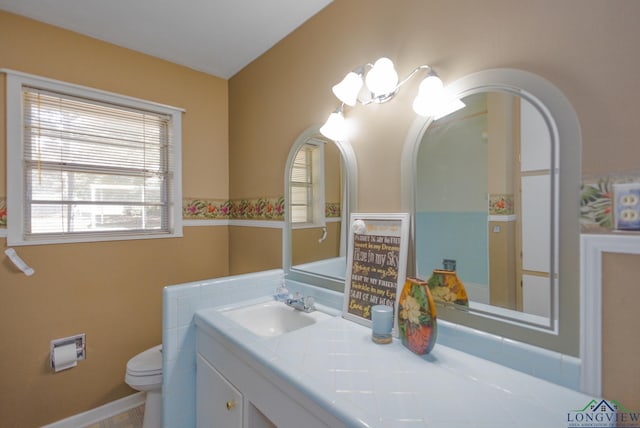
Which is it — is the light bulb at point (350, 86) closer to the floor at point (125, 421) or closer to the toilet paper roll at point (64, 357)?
the toilet paper roll at point (64, 357)

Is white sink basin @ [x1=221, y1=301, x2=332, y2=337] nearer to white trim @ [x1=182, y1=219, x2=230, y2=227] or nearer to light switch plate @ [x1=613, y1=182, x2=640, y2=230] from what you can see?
white trim @ [x1=182, y1=219, x2=230, y2=227]

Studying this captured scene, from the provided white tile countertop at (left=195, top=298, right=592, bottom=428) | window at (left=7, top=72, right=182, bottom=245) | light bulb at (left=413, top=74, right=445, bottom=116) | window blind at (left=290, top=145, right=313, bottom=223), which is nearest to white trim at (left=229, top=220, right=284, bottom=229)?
window blind at (left=290, top=145, right=313, bottom=223)

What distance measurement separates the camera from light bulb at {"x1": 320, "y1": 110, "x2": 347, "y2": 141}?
1.48 m

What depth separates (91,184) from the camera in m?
1.96

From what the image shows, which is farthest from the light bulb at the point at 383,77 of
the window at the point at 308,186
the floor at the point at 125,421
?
the floor at the point at 125,421

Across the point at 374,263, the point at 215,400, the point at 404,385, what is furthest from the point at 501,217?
the point at 215,400

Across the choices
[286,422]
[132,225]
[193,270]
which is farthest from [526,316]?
[132,225]

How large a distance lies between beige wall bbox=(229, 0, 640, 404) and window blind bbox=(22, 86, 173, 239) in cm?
64

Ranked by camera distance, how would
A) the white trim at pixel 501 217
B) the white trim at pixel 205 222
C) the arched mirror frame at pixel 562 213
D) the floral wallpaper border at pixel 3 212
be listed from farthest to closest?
the white trim at pixel 205 222, the floral wallpaper border at pixel 3 212, the white trim at pixel 501 217, the arched mirror frame at pixel 562 213

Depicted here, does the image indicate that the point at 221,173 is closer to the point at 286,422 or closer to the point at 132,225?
the point at 132,225

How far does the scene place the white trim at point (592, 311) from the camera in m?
0.81

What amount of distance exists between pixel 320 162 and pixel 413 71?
2.26 feet

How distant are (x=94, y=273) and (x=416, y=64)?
2.27 m

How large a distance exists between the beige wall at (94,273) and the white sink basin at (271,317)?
969 millimetres
